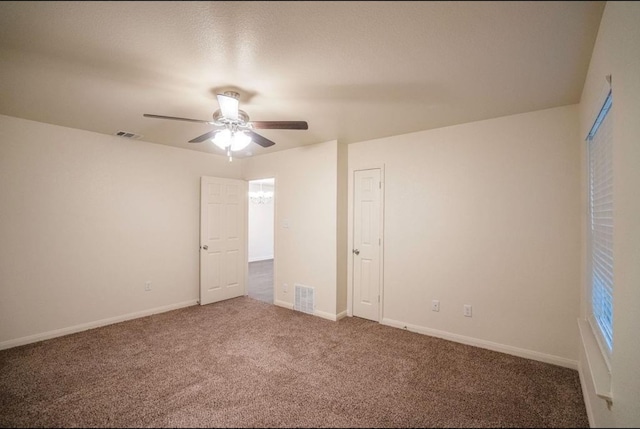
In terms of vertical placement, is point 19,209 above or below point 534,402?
above

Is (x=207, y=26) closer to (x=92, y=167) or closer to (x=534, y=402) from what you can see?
(x=92, y=167)

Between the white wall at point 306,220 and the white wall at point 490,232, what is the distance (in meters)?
0.73

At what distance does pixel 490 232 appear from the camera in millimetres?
3012

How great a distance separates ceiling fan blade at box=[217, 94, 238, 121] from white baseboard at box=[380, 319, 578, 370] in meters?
3.00

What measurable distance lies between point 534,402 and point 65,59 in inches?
160

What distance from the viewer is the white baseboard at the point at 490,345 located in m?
2.63

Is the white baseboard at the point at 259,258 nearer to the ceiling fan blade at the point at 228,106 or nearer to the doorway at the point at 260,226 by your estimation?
the doorway at the point at 260,226

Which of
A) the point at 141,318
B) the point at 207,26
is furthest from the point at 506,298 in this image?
the point at 141,318

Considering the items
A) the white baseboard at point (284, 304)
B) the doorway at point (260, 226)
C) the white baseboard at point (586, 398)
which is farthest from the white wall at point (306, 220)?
the doorway at point (260, 226)

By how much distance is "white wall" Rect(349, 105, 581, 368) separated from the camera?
266 cm

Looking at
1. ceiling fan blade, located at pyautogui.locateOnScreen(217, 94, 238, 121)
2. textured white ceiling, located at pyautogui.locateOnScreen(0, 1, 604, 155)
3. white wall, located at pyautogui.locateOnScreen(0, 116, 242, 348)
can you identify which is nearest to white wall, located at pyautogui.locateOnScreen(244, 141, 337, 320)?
textured white ceiling, located at pyautogui.locateOnScreen(0, 1, 604, 155)

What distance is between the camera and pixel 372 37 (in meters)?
1.69

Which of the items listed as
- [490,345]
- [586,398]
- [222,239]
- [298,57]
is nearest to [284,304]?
[222,239]

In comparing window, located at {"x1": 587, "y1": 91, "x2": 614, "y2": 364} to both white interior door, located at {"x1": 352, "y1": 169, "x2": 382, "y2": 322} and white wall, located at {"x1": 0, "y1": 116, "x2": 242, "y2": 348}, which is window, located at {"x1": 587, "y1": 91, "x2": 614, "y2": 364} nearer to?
white interior door, located at {"x1": 352, "y1": 169, "x2": 382, "y2": 322}
